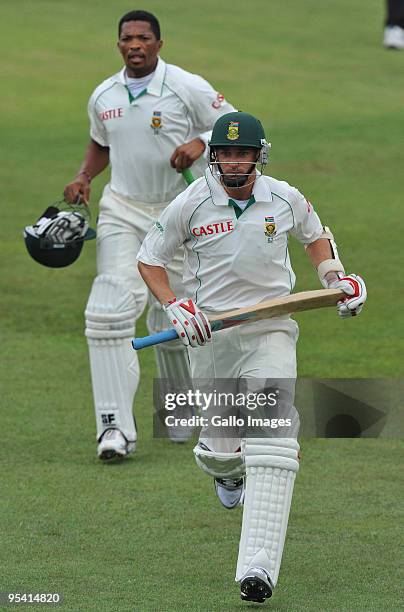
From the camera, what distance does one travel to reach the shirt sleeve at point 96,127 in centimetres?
870

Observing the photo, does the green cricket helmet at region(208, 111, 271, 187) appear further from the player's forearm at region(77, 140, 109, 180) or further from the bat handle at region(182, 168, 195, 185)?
the player's forearm at region(77, 140, 109, 180)

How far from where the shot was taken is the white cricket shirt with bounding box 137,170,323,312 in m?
6.29

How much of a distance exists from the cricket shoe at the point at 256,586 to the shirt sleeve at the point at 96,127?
3590 mm

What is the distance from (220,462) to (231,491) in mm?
423

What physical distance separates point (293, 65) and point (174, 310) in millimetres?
15897

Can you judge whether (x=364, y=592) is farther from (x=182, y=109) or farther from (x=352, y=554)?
(x=182, y=109)

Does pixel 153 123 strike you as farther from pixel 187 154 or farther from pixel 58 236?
pixel 58 236

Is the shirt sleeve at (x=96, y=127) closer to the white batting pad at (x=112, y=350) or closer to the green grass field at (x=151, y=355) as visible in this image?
the white batting pad at (x=112, y=350)

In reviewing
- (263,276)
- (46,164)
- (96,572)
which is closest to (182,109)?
(263,276)

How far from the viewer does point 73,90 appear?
65.5ft

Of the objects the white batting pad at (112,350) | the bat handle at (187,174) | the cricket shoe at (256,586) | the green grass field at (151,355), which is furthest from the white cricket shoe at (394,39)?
the cricket shoe at (256,586)

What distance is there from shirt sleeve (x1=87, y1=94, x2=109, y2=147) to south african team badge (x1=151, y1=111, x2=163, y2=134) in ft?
1.02

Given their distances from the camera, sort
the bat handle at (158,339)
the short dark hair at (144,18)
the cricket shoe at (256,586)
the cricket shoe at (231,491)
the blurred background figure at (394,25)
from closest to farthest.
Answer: the cricket shoe at (256,586), the bat handle at (158,339), the cricket shoe at (231,491), the short dark hair at (144,18), the blurred background figure at (394,25)

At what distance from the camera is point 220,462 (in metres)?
6.62
